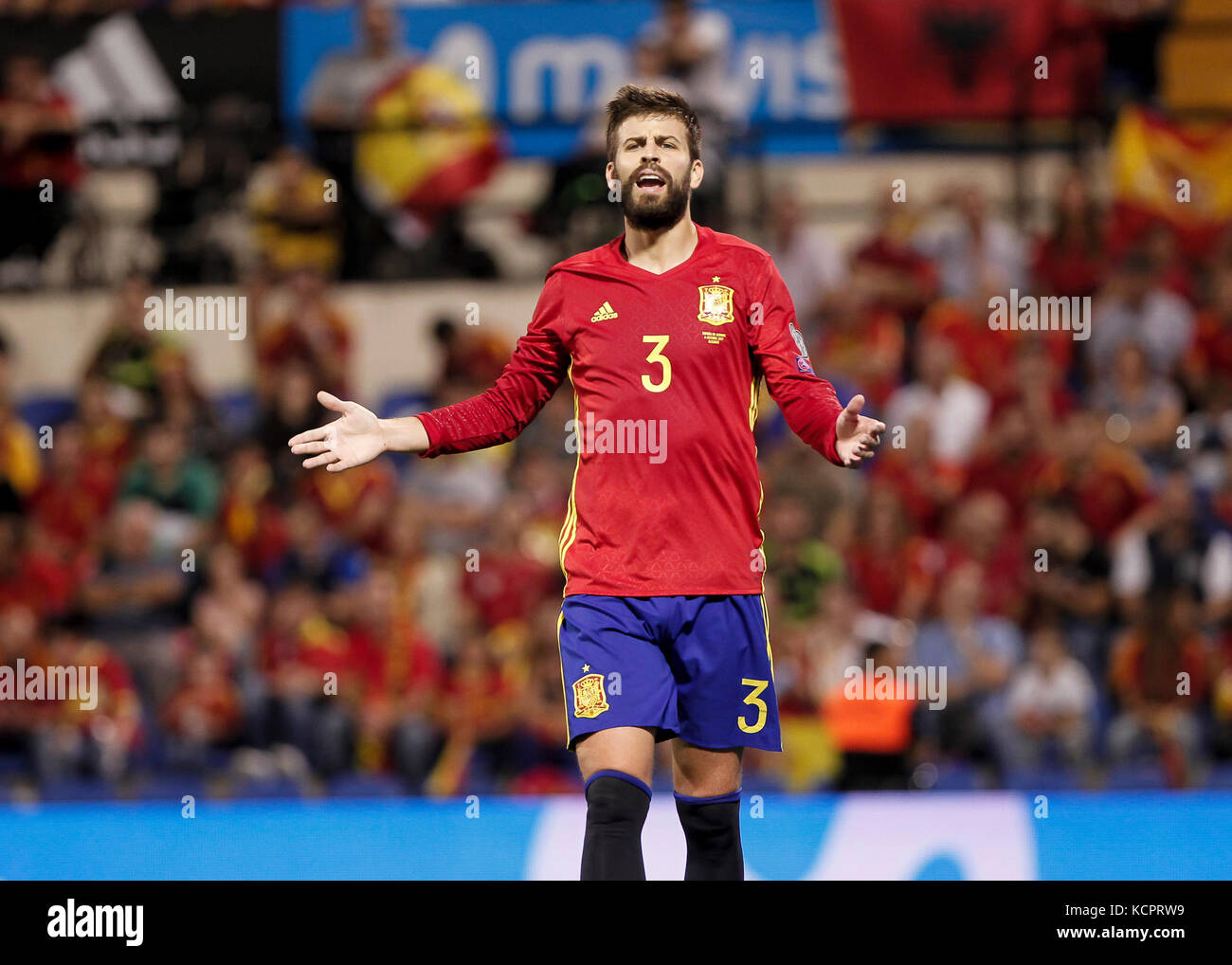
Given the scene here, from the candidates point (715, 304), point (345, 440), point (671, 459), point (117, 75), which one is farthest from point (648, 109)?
point (117, 75)

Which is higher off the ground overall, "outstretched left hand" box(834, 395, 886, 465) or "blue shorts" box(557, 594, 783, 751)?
"outstretched left hand" box(834, 395, 886, 465)

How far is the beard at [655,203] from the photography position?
13.4 feet

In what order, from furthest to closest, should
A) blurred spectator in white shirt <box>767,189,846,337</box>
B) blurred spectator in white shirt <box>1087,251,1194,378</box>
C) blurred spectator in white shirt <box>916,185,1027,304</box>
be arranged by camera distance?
blurred spectator in white shirt <box>767,189,846,337</box> < blurred spectator in white shirt <box>916,185,1027,304</box> < blurred spectator in white shirt <box>1087,251,1194,378</box>

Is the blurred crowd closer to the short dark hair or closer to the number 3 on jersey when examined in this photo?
the number 3 on jersey

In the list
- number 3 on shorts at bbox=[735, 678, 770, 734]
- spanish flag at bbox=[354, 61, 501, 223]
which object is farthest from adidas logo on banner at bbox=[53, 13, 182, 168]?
number 3 on shorts at bbox=[735, 678, 770, 734]

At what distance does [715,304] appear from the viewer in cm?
412

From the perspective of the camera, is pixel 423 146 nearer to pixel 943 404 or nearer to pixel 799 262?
pixel 799 262

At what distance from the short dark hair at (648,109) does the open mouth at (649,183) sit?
11 centimetres

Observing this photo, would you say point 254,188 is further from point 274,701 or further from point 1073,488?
point 1073,488

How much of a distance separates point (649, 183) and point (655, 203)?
50mm

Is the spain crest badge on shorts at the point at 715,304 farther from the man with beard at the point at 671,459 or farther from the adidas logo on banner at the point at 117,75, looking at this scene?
the adidas logo on banner at the point at 117,75

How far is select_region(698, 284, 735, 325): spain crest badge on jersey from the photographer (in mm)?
4109

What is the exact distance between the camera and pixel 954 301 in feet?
30.3

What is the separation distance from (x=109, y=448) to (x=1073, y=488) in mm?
5175
